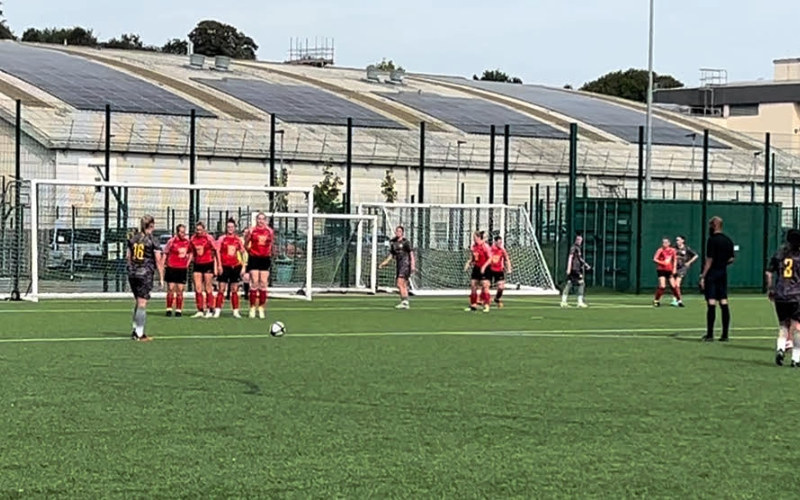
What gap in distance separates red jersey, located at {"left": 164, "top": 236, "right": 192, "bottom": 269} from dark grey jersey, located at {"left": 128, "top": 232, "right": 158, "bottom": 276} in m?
5.73

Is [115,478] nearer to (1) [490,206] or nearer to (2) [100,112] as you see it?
(1) [490,206]

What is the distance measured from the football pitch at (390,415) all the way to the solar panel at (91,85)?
1203 inches

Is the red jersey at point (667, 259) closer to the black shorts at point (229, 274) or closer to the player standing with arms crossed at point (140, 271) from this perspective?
the black shorts at point (229, 274)

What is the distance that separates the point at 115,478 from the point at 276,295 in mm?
23992

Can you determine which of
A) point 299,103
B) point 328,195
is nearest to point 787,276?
point 328,195

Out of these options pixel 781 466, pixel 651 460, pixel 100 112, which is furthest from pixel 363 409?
pixel 100 112

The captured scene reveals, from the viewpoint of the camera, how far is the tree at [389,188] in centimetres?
4684

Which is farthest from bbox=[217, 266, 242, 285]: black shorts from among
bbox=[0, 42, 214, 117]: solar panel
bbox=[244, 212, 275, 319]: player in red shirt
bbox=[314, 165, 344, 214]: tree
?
bbox=[0, 42, 214, 117]: solar panel

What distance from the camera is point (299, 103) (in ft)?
192

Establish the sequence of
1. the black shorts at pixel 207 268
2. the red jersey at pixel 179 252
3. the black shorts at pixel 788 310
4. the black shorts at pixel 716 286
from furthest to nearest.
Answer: the black shorts at pixel 207 268, the red jersey at pixel 179 252, the black shorts at pixel 716 286, the black shorts at pixel 788 310

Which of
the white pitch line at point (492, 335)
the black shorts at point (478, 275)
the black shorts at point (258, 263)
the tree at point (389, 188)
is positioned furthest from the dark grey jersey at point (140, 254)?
the tree at point (389, 188)

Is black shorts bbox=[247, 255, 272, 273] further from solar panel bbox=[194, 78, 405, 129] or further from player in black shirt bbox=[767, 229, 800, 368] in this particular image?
solar panel bbox=[194, 78, 405, 129]

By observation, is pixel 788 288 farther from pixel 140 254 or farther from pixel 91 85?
pixel 91 85

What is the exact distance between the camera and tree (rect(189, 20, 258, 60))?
115m
